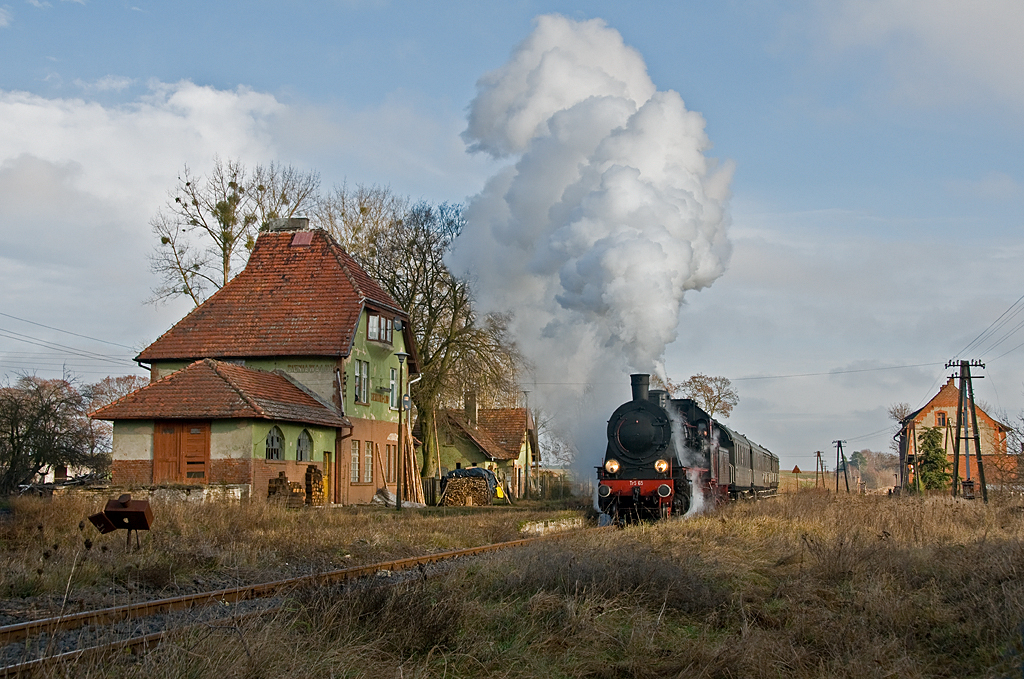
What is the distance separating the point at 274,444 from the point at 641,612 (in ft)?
64.3

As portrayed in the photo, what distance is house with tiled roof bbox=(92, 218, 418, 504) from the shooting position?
25.5 meters

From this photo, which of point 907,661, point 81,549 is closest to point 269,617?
point 907,661

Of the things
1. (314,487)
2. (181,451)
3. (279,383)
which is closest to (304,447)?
(314,487)

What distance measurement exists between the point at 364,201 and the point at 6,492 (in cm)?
1933

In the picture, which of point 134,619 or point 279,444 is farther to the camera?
point 279,444

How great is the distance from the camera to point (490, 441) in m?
50.8

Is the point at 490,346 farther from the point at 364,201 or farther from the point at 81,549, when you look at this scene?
the point at 81,549

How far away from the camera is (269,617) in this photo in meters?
7.16

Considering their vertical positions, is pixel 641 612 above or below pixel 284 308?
below

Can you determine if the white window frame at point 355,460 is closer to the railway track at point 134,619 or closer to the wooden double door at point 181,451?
the wooden double door at point 181,451

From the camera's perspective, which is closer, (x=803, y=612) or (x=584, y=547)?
(x=803, y=612)

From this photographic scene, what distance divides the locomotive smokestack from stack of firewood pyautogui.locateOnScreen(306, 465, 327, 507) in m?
11.0

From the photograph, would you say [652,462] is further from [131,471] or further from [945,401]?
[945,401]

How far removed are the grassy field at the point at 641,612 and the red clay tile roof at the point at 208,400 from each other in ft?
33.7
